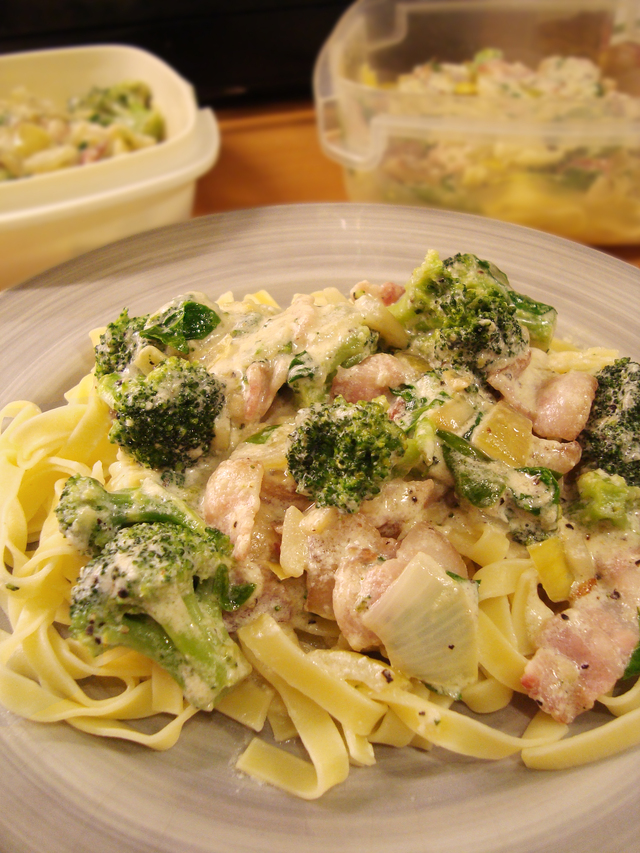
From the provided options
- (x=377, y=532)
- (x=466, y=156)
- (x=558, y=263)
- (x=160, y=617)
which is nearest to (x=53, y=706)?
(x=160, y=617)

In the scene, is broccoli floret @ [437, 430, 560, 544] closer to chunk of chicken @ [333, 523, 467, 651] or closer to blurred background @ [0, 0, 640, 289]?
chunk of chicken @ [333, 523, 467, 651]

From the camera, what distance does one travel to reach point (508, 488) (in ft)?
7.48

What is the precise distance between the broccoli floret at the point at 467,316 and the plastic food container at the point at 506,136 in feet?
7.47

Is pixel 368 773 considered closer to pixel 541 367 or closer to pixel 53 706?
pixel 53 706

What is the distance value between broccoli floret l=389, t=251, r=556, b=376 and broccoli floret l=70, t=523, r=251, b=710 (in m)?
1.18

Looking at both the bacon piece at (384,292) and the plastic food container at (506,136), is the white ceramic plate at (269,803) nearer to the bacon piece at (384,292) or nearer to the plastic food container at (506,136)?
the bacon piece at (384,292)

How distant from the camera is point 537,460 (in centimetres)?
240

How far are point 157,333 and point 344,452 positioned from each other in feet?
2.94

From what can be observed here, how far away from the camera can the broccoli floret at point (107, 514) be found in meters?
2.11

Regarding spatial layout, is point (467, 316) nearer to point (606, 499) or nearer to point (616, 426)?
point (616, 426)

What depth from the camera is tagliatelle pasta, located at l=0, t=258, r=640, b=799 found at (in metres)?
1.95

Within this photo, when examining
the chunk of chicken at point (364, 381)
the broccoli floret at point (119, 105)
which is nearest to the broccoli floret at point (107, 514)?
the chunk of chicken at point (364, 381)

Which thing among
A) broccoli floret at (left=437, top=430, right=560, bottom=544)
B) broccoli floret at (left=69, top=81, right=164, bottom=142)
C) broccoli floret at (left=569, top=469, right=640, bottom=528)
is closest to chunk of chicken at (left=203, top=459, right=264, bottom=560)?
broccoli floret at (left=437, top=430, right=560, bottom=544)

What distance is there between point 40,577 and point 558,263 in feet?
9.00
